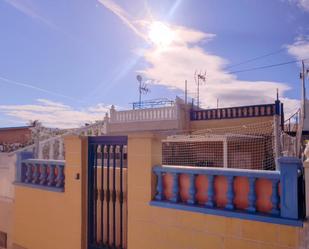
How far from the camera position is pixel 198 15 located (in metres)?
7.07

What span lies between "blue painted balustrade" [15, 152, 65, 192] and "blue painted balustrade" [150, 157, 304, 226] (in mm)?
1925

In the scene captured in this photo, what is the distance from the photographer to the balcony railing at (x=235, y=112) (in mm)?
11422

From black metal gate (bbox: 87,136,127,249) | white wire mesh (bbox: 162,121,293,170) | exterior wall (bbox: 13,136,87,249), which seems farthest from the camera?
white wire mesh (bbox: 162,121,293,170)

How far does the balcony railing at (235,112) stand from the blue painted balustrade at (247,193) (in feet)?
27.8

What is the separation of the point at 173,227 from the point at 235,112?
905cm

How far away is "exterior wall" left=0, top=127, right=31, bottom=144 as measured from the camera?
12664 millimetres

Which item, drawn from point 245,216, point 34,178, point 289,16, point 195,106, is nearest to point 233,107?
point 195,106

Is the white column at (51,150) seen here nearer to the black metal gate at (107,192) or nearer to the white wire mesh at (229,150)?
the black metal gate at (107,192)

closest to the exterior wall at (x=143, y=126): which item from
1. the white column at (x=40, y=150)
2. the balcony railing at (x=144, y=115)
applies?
the balcony railing at (x=144, y=115)

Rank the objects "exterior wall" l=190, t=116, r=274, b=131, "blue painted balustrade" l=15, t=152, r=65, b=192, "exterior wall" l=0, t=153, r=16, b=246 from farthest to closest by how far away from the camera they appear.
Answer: "exterior wall" l=190, t=116, r=274, b=131 < "exterior wall" l=0, t=153, r=16, b=246 < "blue painted balustrade" l=15, t=152, r=65, b=192

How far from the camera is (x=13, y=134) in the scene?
43.1ft

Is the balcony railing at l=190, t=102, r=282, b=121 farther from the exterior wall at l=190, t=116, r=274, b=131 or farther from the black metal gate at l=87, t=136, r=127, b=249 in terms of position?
the black metal gate at l=87, t=136, r=127, b=249

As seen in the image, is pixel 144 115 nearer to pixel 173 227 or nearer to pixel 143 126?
pixel 143 126

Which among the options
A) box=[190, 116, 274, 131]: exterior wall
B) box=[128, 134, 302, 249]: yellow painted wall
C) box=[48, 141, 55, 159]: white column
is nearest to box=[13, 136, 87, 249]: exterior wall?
box=[128, 134, 302, 249]: yellow painted wall
